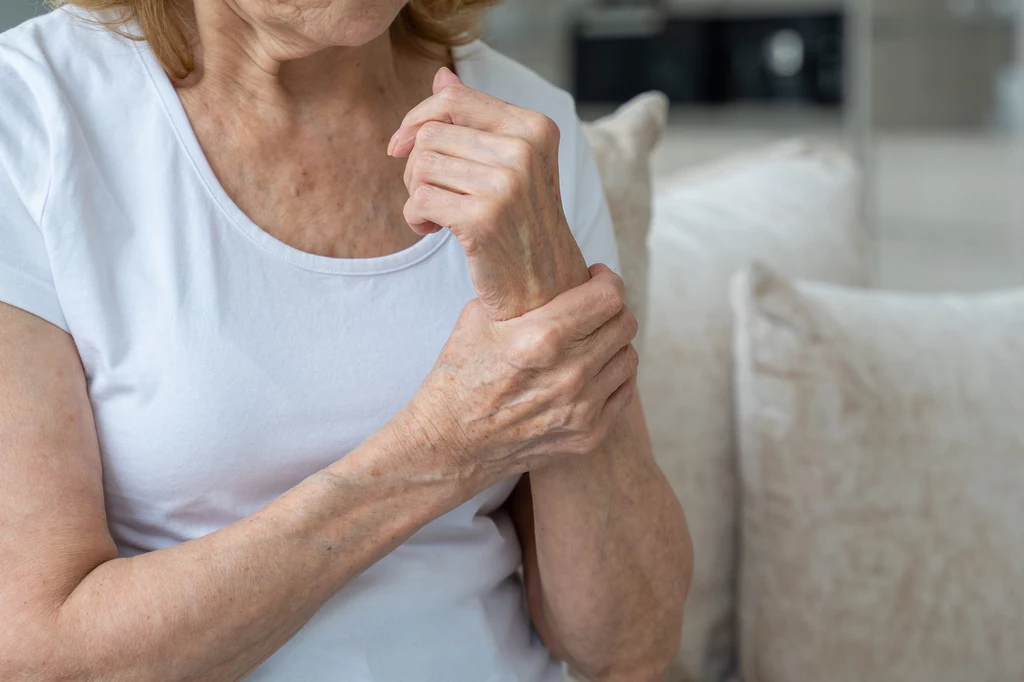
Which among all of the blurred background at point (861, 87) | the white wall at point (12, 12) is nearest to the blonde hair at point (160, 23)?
the white wall at point (12, 12)

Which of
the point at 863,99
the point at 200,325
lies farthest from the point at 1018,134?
the point at 200,325

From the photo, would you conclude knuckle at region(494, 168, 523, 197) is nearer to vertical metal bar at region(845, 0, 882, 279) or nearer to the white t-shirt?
the white t-shirt

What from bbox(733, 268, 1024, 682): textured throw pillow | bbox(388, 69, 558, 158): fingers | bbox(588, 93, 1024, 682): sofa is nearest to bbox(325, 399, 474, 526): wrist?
bbox(388, 69, 558, 158): fingers

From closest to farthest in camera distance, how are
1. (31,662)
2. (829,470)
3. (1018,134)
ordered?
(31,662) → (829,470) → (1018,134)

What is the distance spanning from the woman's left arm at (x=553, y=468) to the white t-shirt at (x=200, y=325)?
0.31ft

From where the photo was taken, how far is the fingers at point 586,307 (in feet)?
2.68

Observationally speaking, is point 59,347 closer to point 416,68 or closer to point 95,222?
point 95,222

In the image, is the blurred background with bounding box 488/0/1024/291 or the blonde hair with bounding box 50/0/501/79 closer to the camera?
the blonde hair with bounding box 50/0/501/79

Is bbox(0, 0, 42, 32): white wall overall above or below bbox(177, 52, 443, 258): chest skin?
above

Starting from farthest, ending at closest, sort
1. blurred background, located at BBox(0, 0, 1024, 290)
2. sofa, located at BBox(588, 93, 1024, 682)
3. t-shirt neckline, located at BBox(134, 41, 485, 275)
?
blurred background, located at BBox(0, 0, 1024, 290)
sofa, located at BBox(588, 93, 1024, 682)
t-shirt neckline, located at BBox(134, 41, 485, 275)

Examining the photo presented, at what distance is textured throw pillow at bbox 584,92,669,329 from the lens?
1.24 metres

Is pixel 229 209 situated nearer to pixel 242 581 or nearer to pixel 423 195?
pixel 423 195

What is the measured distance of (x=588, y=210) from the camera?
1042mm

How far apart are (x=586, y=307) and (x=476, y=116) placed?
0.16 m
